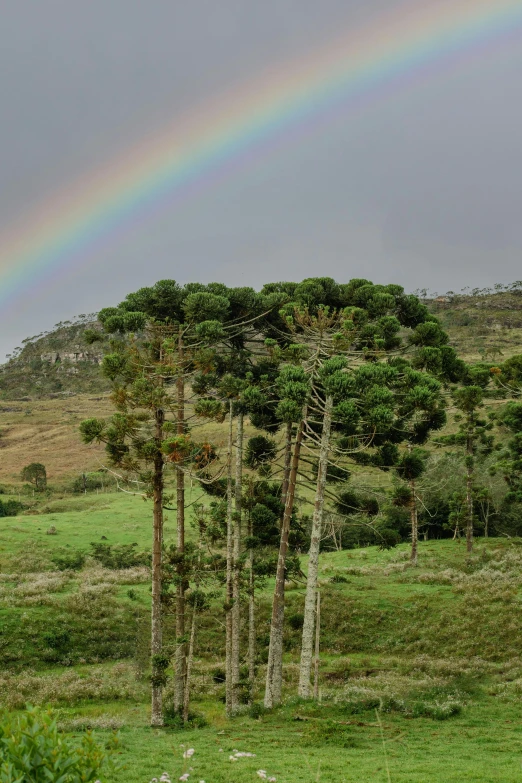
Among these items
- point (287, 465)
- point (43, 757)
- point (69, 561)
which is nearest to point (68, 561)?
point (69, 561)

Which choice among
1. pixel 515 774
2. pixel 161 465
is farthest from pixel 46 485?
pixel 515 774

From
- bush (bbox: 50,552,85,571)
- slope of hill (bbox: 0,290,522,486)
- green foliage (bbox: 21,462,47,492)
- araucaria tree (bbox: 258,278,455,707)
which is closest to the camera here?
araucaria tree (bbox: 258,278,455,707)

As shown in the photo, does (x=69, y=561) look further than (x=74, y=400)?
No

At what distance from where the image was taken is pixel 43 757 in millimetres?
4328

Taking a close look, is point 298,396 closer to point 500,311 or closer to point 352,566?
point 352,566

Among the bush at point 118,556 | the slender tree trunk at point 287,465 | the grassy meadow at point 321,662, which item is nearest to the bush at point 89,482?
the grassy meadow at point 321,662

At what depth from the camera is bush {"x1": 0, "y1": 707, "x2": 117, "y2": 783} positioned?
417 cm

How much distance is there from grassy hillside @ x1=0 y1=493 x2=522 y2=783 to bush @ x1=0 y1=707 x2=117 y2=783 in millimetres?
2207

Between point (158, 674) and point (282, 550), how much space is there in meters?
5.37

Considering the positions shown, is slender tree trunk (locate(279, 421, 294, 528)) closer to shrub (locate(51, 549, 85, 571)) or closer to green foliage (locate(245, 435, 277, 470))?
green foliage (locate(245, 435, 277, 470))

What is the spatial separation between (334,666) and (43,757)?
85.1 ft

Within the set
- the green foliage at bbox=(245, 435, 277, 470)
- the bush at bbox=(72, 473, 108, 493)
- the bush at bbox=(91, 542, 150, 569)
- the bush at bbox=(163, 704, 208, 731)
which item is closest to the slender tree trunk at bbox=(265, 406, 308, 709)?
the bush at bbox=(163, 704, 208, 731)

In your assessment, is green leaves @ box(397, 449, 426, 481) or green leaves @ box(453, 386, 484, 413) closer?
green leaves @ box(397, 449, 426, 481)

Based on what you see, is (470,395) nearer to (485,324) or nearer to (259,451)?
(259,451)
